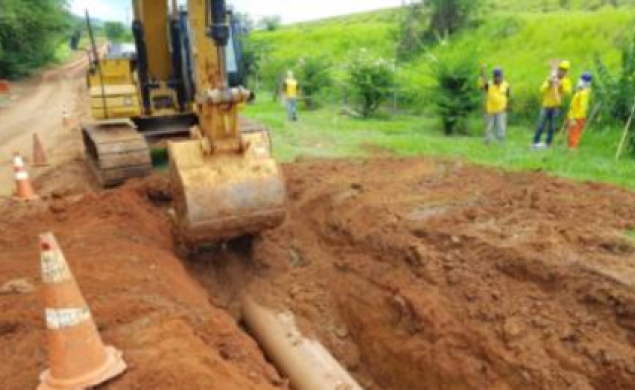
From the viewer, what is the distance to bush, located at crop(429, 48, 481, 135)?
15602 mm

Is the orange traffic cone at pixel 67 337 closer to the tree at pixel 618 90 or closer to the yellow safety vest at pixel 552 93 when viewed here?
the yellow safety vest at pixel 552 93

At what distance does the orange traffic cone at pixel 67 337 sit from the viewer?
12.5ft

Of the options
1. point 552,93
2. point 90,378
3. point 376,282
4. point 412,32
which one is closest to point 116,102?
point 376,282

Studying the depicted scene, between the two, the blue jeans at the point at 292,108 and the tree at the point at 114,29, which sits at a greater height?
the tree at the point at 114,29

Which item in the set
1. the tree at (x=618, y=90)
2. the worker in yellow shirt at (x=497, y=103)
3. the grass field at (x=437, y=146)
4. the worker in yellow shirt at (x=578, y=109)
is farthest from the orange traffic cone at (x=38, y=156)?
the tree at (x=618, y=90)

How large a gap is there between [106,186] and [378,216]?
440cm

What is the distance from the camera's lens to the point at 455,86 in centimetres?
1602

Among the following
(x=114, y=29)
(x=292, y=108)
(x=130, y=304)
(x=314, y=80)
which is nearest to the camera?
(x=130, y=304)

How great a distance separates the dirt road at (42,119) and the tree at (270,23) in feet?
63.1

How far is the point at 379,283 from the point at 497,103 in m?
7.54

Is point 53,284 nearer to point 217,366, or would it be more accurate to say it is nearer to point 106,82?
point 217,366

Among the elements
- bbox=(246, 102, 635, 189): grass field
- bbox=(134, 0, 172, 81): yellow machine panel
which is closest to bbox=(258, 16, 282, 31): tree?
bbox=(246, 102, 635, 189): grass field

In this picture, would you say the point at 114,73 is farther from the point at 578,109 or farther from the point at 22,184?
the point at 578,109

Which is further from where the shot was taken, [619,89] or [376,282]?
[619,89]
